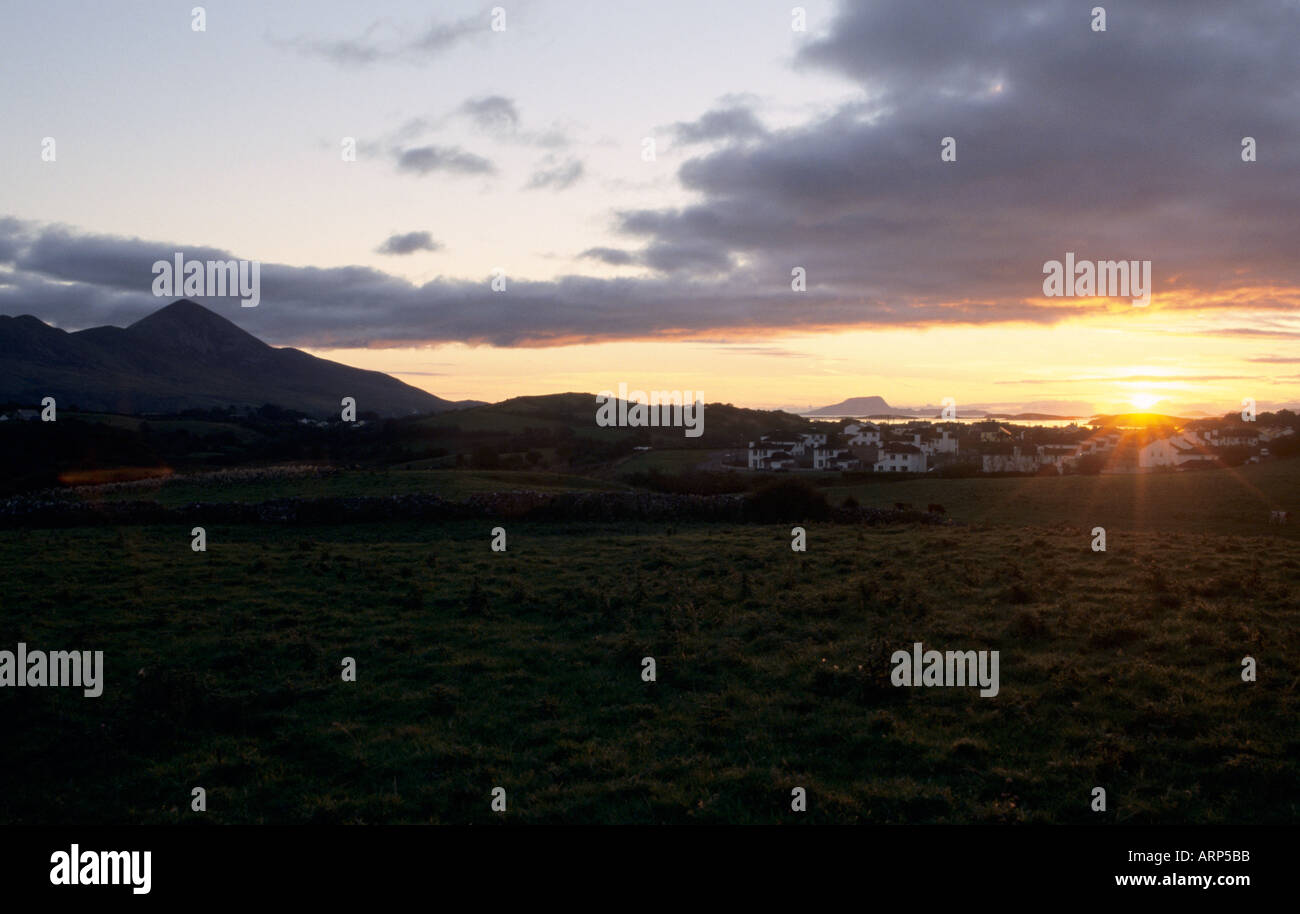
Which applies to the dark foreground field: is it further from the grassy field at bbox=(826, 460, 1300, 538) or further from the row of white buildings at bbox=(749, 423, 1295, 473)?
the row of white buildings at bbox=(749, 423, 1295, 473)

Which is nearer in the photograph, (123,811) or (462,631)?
(123,811)

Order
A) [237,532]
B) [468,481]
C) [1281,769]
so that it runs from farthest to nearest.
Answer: [468,481] < [237,532] < [1281,769]

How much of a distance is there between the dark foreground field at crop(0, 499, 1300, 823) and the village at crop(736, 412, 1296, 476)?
69.2m

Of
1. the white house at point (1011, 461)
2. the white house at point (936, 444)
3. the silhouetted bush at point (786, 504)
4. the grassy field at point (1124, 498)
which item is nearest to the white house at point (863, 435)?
the white house at point (936, 444)

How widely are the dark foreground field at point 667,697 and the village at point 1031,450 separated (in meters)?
69.2

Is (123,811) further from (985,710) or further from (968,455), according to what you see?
(968,455)

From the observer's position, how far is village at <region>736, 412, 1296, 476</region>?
8888cm

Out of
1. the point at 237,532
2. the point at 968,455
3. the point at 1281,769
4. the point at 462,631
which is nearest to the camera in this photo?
the point at 1281,769

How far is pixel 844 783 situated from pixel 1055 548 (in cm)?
1691

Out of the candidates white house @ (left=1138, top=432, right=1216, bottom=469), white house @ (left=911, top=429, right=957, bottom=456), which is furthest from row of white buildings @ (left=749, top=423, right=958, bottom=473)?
white house @ (left=1138, top=432, right=1216, bottom=469)

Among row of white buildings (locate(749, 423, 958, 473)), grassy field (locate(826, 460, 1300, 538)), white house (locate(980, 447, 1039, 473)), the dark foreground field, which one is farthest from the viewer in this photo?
white house (locate(980, 447, 1039, 473))

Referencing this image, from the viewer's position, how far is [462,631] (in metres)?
15.2

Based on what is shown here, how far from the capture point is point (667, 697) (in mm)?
11273
